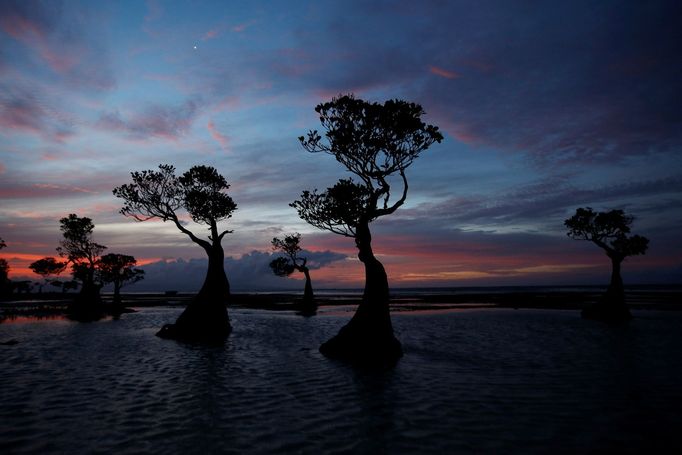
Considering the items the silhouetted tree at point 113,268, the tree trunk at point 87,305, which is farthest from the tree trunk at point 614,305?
the silhouetted tree at point 113,268

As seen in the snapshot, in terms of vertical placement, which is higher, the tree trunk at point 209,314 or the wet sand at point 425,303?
the tree trunk at point 209,314

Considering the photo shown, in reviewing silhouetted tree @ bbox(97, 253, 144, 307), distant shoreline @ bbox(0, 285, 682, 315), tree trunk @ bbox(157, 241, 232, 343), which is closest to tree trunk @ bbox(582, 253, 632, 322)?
distant shoreline @ bbox(0, 285, 682, 315)

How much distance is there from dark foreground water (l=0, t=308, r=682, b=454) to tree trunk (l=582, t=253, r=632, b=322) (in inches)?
822

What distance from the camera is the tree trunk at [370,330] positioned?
2252 centimetres

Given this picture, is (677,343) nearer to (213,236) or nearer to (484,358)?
(484,358)

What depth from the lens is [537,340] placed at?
29562mm

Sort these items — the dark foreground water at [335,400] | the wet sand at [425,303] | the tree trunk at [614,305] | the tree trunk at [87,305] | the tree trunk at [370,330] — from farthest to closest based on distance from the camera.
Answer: the wet sand at [425,303] → the tree trunk at [87,305] → the tree trunk at [614,305] → the tree trunk at [370,330] → the dark foreground water at [335,400]

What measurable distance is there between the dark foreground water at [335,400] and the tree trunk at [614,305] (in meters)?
20.9

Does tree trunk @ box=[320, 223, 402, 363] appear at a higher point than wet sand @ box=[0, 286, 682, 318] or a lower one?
higher

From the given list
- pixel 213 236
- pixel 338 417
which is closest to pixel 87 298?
pixel 213 236

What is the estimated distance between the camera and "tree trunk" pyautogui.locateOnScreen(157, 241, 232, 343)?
103 ft

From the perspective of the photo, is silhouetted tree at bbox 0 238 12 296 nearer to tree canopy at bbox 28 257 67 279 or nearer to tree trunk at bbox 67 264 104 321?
tree canopy at bbox 28 257 67 279

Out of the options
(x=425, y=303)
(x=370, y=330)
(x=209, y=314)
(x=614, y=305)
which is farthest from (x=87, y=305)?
(x=614, y=305)

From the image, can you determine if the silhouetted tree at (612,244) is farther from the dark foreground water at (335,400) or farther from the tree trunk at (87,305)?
the tree trunk at (87,305)
